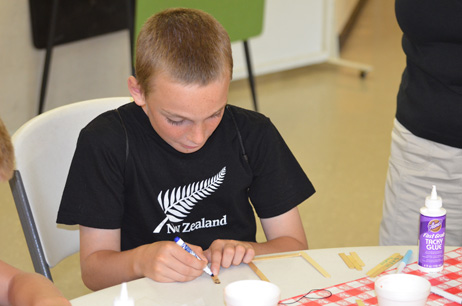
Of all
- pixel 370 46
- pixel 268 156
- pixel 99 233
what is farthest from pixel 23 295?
pixel 370 46

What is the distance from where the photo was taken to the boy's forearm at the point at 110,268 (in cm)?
130

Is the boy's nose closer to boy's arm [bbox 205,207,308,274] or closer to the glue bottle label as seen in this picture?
boy's arm [bbox 205,207,308,274]

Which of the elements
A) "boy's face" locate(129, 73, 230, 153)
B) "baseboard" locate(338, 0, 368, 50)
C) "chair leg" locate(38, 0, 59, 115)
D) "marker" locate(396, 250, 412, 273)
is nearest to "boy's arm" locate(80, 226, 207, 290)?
"boy's face" locate(129, 73, 230, 153)

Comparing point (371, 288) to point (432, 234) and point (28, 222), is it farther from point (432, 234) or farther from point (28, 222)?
point (28, 222)

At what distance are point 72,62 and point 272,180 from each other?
8.08 ft

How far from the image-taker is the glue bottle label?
1.20 metres

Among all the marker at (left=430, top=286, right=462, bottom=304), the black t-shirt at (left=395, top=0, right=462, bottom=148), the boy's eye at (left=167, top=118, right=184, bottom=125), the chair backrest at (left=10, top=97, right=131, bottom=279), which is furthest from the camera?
the black t-shirt at (left=395, top=0, right=462, bottom=148)

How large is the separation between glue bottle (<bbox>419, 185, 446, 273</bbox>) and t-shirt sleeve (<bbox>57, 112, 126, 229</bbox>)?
23.0 inches

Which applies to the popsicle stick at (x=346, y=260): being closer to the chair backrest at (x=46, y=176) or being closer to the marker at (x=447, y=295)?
the marker at (x=447, y=295)

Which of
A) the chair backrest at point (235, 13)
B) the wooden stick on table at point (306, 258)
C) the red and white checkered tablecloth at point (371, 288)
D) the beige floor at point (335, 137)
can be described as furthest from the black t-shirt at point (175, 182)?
the chair backrest at point (235, 13)

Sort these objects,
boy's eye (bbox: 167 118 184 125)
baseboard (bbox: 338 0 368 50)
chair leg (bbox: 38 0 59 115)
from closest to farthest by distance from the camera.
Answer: boy's eye (bbox: 167 118 184 125) → chair leg (bbox: 38 0 59 115) → baseboard (bbox: 338 0 368 50)

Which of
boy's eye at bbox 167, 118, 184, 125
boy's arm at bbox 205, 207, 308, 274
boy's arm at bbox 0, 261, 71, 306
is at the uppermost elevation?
boy's eye at bbox 167, 118, 184, 125

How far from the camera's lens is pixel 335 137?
371 cm

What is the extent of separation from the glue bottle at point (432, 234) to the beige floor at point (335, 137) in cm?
145
